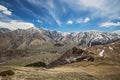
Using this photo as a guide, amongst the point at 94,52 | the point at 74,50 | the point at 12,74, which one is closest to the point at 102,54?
the point at 94,52

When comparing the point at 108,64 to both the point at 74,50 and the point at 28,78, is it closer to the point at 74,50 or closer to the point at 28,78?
the point at 74,50

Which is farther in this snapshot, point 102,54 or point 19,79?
point 102,54

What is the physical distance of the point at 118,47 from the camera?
13788 centimetres

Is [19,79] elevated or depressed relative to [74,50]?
depressed

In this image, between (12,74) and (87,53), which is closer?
(12,74)

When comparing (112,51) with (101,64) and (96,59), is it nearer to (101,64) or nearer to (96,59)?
(96,59)

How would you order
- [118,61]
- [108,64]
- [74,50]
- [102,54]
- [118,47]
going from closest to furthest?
[108,64]
[118,61]
[102,54]
[118,47]
[74,50]

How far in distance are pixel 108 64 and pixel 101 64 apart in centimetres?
420

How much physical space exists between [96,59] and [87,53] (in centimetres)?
1443

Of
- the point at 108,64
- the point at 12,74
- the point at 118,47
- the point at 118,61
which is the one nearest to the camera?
the point at 12,74

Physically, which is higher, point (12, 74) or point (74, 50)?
point (74, 50)

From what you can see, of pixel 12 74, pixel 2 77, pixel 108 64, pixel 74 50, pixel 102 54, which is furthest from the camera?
pixel 74 50

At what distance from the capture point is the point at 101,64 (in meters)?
108

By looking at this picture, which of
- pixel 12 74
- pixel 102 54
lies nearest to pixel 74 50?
pixel 102 54
